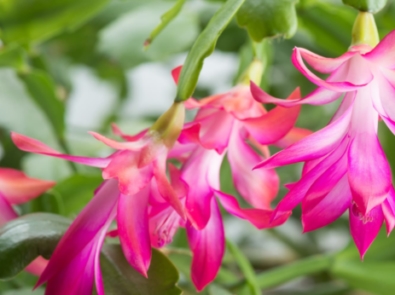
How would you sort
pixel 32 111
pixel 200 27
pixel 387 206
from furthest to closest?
pixel 200 27
pixel 32 111
pixel 387 206

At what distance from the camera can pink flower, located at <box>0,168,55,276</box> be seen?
0.47 m

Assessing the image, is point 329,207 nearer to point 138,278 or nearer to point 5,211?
point 138,278

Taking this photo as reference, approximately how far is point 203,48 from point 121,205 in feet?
0.40

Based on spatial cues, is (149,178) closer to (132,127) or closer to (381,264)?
(381,264)

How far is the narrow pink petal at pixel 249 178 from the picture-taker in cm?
46

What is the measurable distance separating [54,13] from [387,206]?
21.3 inches

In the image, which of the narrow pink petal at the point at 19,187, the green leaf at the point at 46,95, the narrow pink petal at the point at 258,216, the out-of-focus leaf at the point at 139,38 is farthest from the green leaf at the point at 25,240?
the out-of-focus leaf at the point at 139,38

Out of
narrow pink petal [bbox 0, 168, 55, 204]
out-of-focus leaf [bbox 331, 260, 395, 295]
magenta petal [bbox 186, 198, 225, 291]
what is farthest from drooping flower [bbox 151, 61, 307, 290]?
out-of-focus leaf [bbox 331, 260, 395, 295]

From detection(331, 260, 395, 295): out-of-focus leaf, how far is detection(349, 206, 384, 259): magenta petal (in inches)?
11.5

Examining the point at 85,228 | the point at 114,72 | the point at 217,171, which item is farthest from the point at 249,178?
the point at 114,72

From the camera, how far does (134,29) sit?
2.56 ft

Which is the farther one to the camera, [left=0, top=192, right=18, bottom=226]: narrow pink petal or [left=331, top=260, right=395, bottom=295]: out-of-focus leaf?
[left=331, top=260, right=395, bottom=295]: out-of-focus leaf

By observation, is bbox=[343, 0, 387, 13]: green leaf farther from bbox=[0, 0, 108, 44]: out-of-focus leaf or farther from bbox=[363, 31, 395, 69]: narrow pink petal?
bbox=[0, 0, 108, 44]: out-of-focus leaf

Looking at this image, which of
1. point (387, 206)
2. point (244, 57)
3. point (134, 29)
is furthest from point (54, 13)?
point (387, 206)
